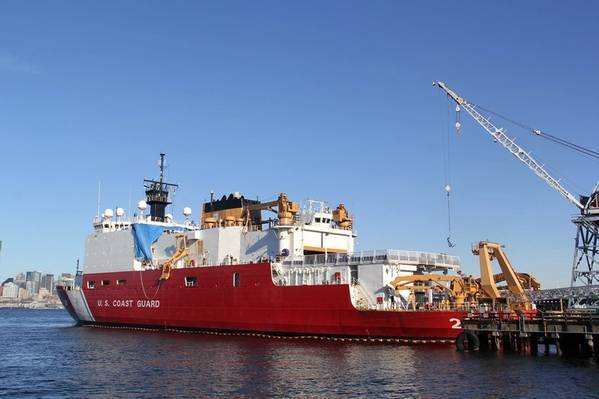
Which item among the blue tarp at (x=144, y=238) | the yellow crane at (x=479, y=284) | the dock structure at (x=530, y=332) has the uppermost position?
the blue tarp at (x=144, y=238)

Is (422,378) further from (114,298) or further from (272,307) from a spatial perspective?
(114,298)

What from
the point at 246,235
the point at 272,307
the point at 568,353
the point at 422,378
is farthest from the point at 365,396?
the point at 246,235

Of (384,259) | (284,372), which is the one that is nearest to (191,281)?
(384,259)

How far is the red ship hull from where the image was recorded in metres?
37.1

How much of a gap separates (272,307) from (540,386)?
70.0ft

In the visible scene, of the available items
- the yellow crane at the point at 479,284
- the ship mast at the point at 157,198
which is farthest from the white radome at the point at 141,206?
the yellow crane at the point at 479,284

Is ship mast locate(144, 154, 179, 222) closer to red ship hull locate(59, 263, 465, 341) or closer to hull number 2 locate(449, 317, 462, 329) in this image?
red ship hull locate(59, 263, 465, 341)

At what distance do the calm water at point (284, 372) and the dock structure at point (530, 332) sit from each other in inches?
50.2

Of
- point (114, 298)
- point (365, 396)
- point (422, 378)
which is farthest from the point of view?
point (114, 298)

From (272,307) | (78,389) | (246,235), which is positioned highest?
(246,235)

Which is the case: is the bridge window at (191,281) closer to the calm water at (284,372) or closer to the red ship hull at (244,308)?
the red ship hull at (244,308)

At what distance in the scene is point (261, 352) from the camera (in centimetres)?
3462

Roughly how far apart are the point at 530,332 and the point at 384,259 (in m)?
9.90

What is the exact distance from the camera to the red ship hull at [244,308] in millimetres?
37062
